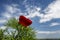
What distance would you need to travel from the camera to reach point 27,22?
1.08 m

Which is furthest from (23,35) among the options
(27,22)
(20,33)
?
(27,22)

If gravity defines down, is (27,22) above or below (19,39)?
above

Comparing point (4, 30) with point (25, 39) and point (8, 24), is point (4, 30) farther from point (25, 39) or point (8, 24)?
point (25, 39)

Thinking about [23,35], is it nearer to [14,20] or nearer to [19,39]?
[19,39]

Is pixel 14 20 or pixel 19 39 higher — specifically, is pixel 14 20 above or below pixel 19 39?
above

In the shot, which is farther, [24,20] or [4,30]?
[4,30]

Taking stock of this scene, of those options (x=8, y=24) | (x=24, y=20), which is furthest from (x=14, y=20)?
(x=24, y=20)

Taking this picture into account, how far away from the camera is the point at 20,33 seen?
3.81 feet

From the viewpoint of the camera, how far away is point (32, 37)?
115cm

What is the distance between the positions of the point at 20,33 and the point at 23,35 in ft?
0.09

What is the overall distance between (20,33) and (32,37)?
96mm

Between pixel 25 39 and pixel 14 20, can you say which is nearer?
pixel 25 39

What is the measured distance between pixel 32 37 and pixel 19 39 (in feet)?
0.32

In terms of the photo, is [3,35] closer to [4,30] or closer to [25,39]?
[4,30]
